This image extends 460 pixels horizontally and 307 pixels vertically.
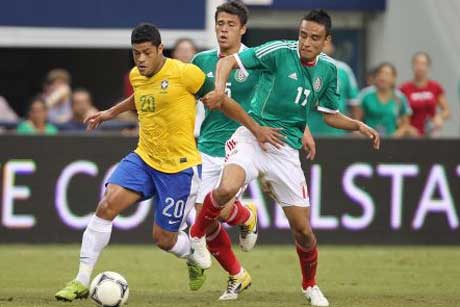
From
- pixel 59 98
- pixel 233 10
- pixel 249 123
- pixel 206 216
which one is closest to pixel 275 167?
pixel 249 123

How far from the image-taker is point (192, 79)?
1043cm

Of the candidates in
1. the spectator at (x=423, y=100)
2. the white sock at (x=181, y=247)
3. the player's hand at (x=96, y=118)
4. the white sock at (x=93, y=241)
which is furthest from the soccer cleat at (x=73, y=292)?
the spectator at (x=423, y=100)

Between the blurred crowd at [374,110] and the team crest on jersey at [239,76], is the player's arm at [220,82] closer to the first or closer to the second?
the team crest on jersey at [239,76]

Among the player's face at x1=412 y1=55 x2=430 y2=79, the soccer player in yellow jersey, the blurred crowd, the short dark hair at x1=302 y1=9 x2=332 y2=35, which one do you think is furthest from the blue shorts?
the player's face at x1=412 y1=55 x2=430 y2=79

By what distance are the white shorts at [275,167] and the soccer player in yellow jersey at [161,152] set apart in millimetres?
178

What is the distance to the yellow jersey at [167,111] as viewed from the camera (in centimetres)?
1038

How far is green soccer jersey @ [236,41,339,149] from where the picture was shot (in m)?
10.4

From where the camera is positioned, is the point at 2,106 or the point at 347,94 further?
the point at 2,106

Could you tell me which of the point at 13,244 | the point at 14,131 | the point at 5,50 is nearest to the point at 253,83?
the point at 13,244

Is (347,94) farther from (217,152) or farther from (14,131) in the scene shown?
(217,152)

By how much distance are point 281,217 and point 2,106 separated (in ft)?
14.9

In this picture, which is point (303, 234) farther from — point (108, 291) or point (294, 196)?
point (108, 291)

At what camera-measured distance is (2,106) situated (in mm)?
18016

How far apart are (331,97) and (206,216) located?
1.37 m
